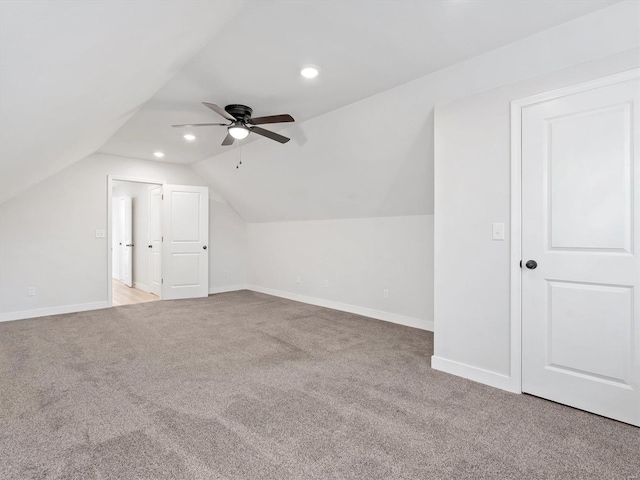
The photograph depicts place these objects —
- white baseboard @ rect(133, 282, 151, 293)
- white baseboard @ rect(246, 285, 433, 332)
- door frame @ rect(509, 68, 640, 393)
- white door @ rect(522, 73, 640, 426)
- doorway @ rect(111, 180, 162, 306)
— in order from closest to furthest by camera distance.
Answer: white door @ rect(522, 73, 640, 426)
door frame @ rect(509, 68, 640, 393)
white baseboard @ rect(246, 285, 433, 332)
doorway @ rect(111, 180, 162, 306)
white baseboard @ rect(133, 282, 151, 293)

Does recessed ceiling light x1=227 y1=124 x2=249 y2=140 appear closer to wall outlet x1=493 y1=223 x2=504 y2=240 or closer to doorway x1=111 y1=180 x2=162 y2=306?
wall outlet x1=493 y1=223 x2=504 y2=240

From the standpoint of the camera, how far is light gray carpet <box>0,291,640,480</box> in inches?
66.9

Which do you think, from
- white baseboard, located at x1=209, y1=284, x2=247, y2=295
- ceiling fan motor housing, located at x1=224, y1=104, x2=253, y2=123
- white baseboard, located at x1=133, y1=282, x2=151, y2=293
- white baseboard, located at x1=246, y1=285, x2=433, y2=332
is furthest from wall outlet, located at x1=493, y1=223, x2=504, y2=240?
white baseboard, located at x1=133, y1=282, x2=151, y2=293

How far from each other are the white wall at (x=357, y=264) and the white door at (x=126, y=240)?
3.31 m

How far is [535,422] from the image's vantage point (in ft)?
6.88

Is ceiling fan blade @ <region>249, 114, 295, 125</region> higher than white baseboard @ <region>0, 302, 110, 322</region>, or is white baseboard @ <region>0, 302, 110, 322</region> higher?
ceiling fan blade @ <region>249, 114, 295, 125</region>

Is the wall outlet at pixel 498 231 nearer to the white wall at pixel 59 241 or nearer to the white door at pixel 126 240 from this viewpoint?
the white wall at pixel 59 241

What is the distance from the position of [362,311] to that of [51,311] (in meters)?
4.55

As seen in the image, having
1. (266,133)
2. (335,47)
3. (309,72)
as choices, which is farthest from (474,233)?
(266,133)

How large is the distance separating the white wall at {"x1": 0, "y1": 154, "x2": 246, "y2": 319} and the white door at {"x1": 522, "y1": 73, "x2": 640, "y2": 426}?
5.82 meters

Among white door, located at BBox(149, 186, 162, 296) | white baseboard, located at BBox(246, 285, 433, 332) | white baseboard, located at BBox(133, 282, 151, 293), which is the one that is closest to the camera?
white baseboard, located at BBox(246, 285, 433, 332)

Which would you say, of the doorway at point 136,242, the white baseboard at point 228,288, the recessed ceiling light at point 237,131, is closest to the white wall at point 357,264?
the white baseboard at point 228,288

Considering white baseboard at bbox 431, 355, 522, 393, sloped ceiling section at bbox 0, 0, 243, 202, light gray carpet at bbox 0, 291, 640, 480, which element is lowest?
light gray carpet at bbox 0, 291, 640, 480

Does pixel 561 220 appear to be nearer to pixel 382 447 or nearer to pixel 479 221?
pixel 479 221
